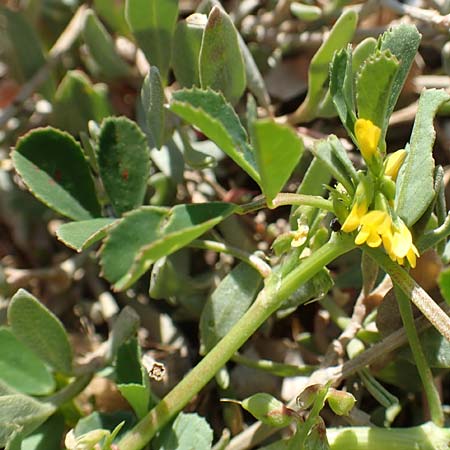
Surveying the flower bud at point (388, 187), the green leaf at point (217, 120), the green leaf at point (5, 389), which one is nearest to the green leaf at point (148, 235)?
the green leaf at point (217, 120)

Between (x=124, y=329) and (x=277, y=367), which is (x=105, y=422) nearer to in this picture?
(x=124, y=329)

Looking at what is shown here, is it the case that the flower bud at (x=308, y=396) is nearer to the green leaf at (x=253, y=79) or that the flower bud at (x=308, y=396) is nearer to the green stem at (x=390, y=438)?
the green stem at (x=390, y=438)

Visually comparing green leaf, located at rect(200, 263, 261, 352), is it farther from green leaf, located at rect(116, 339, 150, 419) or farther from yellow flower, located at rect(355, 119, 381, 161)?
yellow flower, located at rect(355, 119, 381, 161)

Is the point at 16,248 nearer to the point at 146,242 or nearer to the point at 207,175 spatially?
the point at 207,175

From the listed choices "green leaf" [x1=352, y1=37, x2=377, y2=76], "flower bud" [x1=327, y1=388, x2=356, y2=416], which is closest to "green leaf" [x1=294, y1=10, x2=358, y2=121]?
"green leaf" [x1=352, y1=37, x2=377, y2=76]

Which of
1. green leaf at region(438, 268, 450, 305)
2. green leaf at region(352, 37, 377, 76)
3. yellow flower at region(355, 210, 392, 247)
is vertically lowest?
green leaf at region(438, 268, 450, 305)

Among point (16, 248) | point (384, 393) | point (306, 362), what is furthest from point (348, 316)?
point (16, 248)
